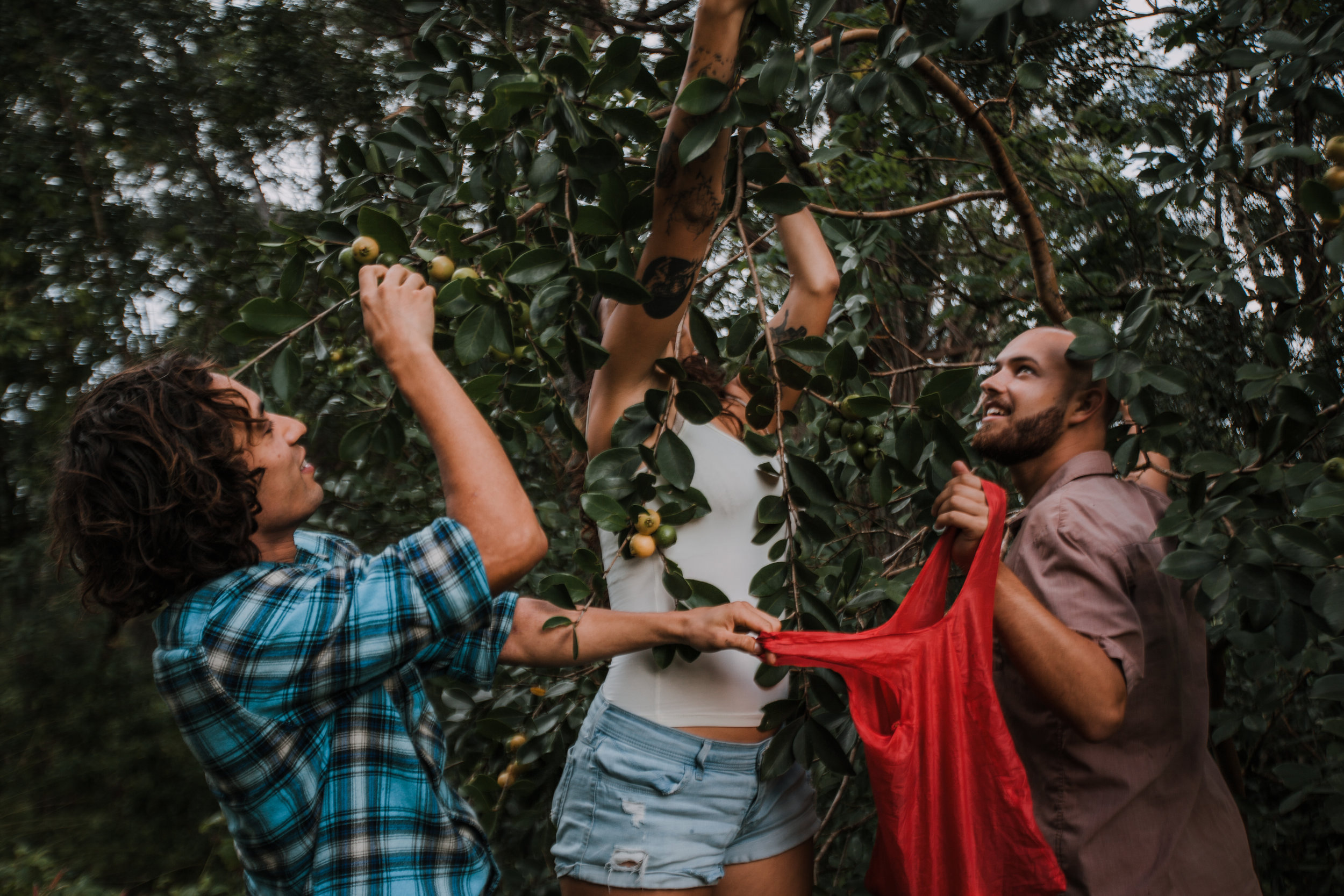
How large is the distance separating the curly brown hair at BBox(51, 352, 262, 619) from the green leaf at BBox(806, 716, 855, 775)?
79cm

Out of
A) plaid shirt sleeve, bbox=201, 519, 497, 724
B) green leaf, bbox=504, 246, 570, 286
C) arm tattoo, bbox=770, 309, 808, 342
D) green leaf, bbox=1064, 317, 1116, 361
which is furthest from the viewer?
arm tattoo, bbox=770, 309, 808, 342

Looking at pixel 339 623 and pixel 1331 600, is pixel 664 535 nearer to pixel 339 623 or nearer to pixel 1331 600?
pixel 339 623

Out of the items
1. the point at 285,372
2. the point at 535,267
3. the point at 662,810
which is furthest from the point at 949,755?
the point at 285,372

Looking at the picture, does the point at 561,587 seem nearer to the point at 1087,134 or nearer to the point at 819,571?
the point at 819,571

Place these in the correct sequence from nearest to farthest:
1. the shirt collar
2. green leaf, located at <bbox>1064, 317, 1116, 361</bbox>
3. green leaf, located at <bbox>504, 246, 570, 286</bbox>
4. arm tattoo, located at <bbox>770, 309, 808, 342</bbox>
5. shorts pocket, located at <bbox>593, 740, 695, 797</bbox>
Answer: green leaf, located at <bbox>504, 246, 570, 286</bbox>
shorts pocket, located at <bbox>593, 740, 695, 797</bbox>
green leaf, located at <bbox>1064, 317, 1116, 361</bbox>
the shirt collar
arm tattoo, located at <bbox>770, 309, 808, 342</bbox>

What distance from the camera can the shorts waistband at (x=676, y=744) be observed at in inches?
51.0

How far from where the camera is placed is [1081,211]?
3.17 metres

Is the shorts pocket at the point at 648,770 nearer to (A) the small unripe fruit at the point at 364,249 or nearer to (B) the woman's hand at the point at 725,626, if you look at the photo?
(B) the woman's hand at the point at 725,626

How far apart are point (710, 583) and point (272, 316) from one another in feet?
2.46

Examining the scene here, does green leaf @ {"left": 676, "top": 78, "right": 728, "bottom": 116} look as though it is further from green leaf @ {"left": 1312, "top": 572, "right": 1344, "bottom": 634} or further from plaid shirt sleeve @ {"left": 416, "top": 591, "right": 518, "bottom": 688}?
green leaf @ {"left": 1312, "top": 572, "right": 1344, "bottom": 634}

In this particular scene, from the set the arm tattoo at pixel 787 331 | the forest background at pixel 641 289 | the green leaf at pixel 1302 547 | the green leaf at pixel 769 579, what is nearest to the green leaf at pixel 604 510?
the forest background at pixel 641 289

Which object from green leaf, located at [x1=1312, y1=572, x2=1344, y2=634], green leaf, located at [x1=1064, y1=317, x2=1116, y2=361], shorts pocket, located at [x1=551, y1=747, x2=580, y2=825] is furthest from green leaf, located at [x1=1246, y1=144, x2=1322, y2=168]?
shorts pocket, located at [x1=551, y1=747, x2=580, y2=825]

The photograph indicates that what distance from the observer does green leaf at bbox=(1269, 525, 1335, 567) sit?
4.15ft

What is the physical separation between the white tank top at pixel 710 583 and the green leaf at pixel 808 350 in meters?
0.22
